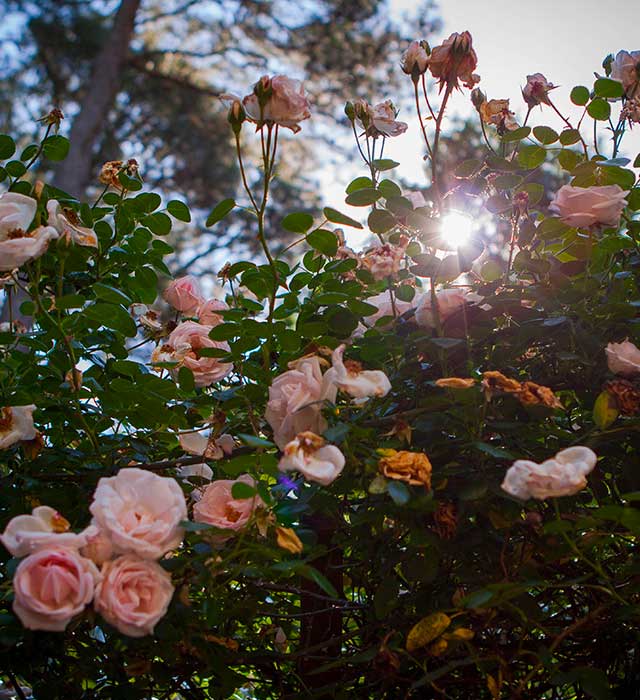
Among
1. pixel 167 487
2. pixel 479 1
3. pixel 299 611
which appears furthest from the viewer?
pixel 479 1

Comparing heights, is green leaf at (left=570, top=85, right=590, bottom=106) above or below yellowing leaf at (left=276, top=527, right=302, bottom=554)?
above

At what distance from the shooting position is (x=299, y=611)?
38.3 inches

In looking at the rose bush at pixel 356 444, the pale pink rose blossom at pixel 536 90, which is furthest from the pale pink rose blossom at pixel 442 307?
the pale pink rose blossom at pixel 536 90

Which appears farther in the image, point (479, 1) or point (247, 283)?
point (479, 1)

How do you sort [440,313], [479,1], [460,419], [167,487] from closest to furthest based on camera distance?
[167,487], [460,419], [440,313], [479,1]

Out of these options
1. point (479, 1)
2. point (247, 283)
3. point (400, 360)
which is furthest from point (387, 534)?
point (479, 1)

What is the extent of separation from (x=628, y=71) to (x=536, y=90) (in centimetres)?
12

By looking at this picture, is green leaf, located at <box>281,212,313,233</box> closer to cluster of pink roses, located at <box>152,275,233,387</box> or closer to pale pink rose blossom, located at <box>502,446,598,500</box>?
cluster of pink roses, located at <box>152,275,233,387</box>

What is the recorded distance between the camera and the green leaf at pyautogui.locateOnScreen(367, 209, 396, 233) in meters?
0.88

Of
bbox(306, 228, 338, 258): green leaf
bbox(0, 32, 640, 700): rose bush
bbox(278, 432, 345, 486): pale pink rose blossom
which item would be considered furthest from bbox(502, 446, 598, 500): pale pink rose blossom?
bbox(306, 228, 338, 258): green leaf

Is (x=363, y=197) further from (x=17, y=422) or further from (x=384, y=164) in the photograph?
(x=17, y=422)

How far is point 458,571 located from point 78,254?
0.59 metres

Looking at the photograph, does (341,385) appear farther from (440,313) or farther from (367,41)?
(367,41)

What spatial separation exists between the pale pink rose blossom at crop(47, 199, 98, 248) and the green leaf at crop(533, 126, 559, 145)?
0.56 meters
